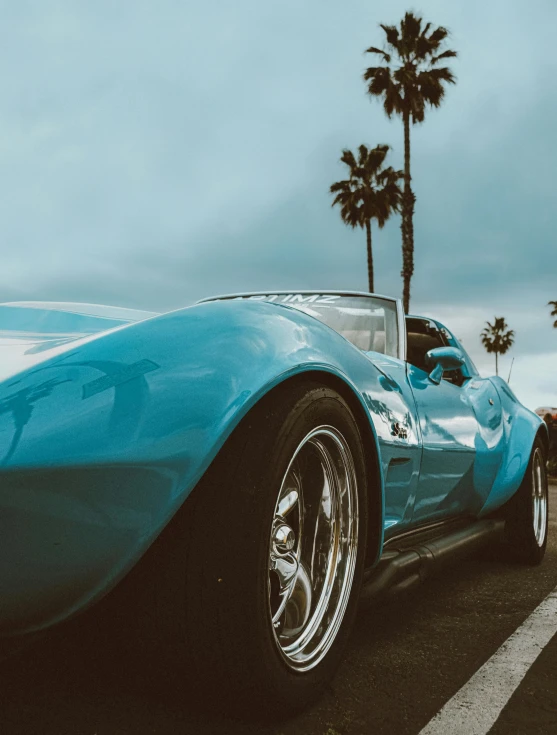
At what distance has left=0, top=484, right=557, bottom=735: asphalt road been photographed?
1749 mm

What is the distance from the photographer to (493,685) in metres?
2.22

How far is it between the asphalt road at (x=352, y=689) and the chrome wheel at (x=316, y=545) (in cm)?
19

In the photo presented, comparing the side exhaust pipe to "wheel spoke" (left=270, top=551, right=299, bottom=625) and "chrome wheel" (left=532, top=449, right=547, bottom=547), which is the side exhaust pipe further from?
"chrome wheel" (left=532, top=449, right=547, bottom=547)

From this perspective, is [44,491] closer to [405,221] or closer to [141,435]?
[141,435]

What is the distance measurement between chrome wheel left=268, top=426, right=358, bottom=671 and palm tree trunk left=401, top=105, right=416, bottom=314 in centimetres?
2192

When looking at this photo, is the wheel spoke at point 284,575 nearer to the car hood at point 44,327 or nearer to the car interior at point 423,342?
the car hood at point 44,327

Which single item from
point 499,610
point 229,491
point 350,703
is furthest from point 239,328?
point 499,610

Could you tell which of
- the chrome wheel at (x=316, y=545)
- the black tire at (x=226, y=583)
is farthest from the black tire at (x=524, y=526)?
the black tire at (x=226, y=583)

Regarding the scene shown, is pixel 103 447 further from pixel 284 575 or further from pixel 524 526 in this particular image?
pixel 524 526

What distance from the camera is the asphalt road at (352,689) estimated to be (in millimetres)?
1749

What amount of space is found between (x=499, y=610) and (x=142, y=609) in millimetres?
2120

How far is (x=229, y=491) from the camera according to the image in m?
1.63

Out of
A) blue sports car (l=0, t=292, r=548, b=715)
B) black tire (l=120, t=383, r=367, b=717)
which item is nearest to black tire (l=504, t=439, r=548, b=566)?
blue sports car (l=0, t=292, r=548, b=715)

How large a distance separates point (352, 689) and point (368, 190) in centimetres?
2752
